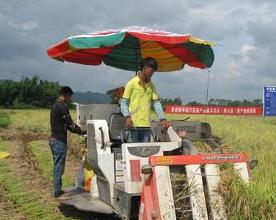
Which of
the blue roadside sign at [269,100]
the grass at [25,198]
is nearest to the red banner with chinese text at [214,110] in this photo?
the blue roadside sign at [269,100]

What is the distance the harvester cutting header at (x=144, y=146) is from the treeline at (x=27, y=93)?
179 feet

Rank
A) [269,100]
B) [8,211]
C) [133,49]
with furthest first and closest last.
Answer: [269,100]
[133,49]
[8,211]

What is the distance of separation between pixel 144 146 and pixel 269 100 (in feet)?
82.6

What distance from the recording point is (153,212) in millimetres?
6055

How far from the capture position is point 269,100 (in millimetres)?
31078

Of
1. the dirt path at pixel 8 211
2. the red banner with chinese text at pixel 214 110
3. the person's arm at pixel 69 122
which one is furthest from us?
the red banner with chinese text at pixel 214 110

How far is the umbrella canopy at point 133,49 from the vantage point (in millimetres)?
8117

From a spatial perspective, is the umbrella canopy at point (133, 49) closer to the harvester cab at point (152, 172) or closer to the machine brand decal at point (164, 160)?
the harvester cab at point (152, 172)

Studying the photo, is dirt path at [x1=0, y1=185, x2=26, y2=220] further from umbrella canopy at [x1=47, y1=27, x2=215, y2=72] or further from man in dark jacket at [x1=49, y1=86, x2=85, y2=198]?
umbrella canopy at [x1=47, y1=27, x2=215, y2=72]

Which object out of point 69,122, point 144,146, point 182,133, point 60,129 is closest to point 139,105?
point 182,133

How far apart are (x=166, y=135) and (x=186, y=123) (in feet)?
1.13

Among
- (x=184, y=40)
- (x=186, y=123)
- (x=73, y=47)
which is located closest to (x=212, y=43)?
(x=184, y=40)

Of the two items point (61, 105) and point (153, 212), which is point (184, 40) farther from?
point (153, 212)

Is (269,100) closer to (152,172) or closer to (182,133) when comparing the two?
(182,133)
